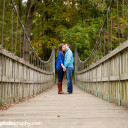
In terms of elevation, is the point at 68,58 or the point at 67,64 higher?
the point at 68,58

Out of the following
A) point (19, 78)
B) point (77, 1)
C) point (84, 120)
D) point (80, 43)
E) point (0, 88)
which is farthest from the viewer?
point (77, 1)

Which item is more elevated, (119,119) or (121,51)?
(121,51)

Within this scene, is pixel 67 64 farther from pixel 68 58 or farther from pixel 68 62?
pixel 68 58

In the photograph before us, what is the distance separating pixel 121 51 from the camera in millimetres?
4367

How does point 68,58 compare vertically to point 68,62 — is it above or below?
above

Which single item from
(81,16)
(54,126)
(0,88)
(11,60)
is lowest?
(54,126)

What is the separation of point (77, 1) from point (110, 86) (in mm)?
17191

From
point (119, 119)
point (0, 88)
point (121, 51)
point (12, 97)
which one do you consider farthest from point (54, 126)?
point (12, 97)

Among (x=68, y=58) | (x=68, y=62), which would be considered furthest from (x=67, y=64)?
(x=68, y=58)

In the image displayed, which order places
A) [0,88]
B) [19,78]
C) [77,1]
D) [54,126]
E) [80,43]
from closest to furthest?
[54,126] < [0,88] < [19,78] < [80,43] < [77,1]

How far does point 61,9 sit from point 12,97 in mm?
17466

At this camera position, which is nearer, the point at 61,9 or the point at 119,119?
the point at 119,119

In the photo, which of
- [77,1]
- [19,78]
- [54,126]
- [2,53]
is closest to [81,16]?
[77,1]

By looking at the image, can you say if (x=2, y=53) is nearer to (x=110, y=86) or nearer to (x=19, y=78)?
(x=19, y=78)
